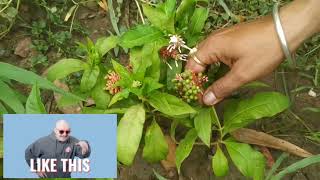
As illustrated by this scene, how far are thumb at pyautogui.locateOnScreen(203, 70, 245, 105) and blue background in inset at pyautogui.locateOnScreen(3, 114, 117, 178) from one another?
0.60 meters

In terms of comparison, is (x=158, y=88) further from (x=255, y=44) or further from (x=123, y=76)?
(x=255, y=44)

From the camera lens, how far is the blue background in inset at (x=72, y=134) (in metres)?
1.28

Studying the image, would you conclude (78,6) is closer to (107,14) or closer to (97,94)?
(107,14)

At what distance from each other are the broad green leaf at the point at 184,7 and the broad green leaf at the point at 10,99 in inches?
27.3

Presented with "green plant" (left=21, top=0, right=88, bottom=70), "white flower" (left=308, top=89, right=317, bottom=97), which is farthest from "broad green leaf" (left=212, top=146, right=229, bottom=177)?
"green plant" (left=21, top=0, right=88, bottom=70)

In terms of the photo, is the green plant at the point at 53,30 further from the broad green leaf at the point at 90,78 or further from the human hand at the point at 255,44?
the human hand at the point at 255,44

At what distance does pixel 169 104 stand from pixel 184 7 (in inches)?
16.4

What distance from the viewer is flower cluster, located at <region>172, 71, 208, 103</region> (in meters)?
1.73

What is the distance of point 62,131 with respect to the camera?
1.29 meters

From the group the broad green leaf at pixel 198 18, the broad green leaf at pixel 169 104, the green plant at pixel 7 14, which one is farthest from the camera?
the green plant at pixel 7 14

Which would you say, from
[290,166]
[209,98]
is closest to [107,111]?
[209,98]

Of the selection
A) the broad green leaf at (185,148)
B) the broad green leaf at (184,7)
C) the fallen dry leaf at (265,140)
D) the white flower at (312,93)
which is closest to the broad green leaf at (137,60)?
the broad green leaf at (184,7)

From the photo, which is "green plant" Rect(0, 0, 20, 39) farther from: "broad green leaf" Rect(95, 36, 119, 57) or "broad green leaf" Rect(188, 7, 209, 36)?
"broad green leaf" Rect(188, 7, 209, 36)

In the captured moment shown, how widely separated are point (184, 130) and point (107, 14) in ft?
2.49
